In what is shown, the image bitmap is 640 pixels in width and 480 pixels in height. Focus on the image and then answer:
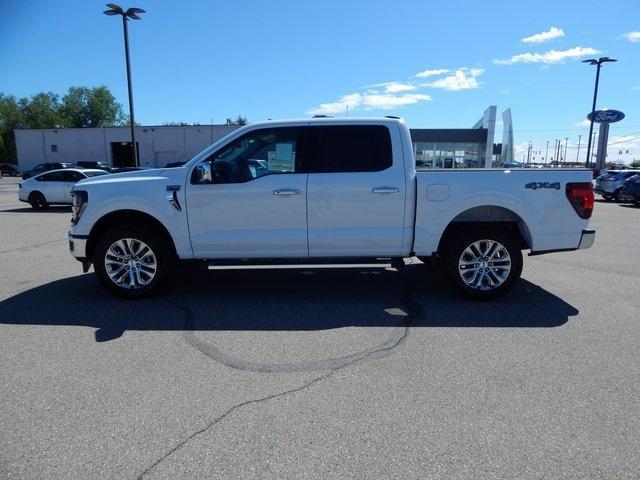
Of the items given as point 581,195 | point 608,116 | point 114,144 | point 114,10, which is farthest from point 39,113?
point 581,195

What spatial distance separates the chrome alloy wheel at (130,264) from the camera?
5.59m

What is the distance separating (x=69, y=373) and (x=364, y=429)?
8.01ft

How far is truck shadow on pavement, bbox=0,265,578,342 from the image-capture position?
4.86 m

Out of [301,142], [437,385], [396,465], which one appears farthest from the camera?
[301,142]

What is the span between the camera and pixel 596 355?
405 cm

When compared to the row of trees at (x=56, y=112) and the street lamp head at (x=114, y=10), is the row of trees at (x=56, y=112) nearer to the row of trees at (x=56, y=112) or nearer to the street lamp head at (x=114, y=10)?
the row of trees at (x=56, y=112)

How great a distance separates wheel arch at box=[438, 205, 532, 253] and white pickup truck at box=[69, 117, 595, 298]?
0.01m

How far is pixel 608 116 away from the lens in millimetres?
36938

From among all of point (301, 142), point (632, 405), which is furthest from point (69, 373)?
point (632, 405)

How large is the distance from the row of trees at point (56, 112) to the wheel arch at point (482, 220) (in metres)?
83.1

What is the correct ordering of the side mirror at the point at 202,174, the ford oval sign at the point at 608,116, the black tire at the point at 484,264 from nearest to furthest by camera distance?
the side mirror at the point at 202,174 < the black tire at the point at 484,264 < the ford oval sign at the point at 608,116

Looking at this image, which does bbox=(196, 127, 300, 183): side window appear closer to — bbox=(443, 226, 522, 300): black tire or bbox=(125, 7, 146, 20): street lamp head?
bbox=(443, 226, 522, 300): black tire

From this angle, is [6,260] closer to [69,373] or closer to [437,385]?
[69,373]

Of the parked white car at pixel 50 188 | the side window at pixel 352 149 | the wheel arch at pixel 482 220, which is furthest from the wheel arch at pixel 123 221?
the parked white car at pixel 50 188
